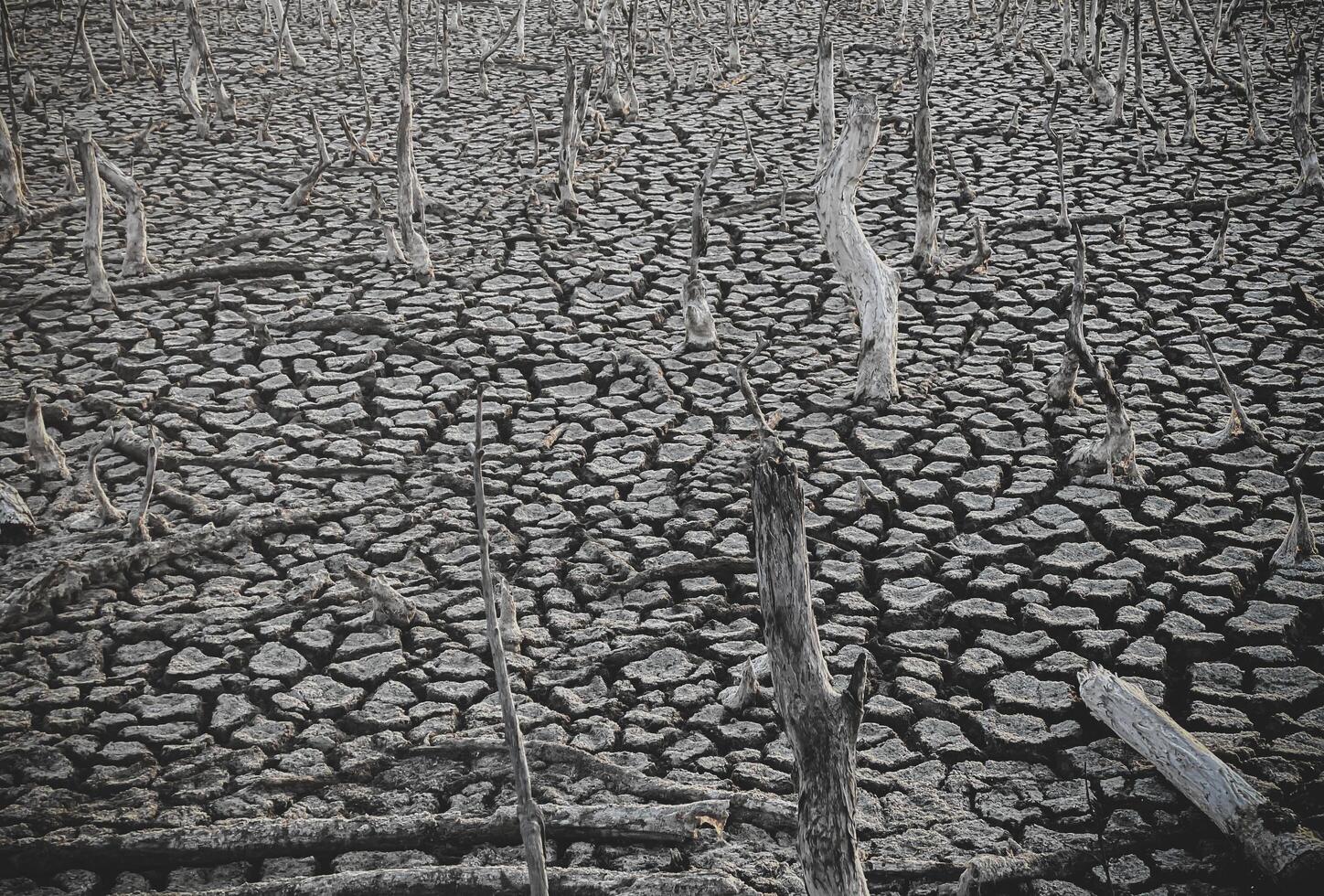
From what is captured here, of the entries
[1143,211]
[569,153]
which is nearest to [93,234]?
[569,153]

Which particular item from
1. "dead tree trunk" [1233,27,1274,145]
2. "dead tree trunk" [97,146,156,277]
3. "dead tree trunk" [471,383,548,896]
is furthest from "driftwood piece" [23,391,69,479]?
"dead tree trunk" [1233,27,1274,145]

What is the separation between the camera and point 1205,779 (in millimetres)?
2604

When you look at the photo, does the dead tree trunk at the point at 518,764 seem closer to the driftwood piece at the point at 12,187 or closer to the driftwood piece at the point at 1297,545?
the driftwood piece at the point at 1297,545

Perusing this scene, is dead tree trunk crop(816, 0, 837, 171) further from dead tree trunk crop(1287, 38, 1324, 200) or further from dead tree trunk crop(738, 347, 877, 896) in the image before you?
dead tree trunk crop(738, 347, 877, 896)

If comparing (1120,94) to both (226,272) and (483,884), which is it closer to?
(226,272)

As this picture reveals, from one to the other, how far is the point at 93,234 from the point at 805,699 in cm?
498

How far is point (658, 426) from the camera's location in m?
4.64

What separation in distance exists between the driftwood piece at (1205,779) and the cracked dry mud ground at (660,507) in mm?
71

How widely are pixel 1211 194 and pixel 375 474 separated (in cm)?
495

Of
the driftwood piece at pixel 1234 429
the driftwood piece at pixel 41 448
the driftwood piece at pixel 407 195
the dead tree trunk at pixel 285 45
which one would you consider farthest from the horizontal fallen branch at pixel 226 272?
the dead tree trunk at pixel 285 45

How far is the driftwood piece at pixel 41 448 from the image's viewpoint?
427 cm

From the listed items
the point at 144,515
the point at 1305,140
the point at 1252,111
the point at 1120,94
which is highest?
the point at 1120,94

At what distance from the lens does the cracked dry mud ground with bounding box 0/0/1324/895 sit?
2875 millimetres

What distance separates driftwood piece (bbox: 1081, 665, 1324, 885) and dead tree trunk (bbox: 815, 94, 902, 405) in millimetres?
1901
